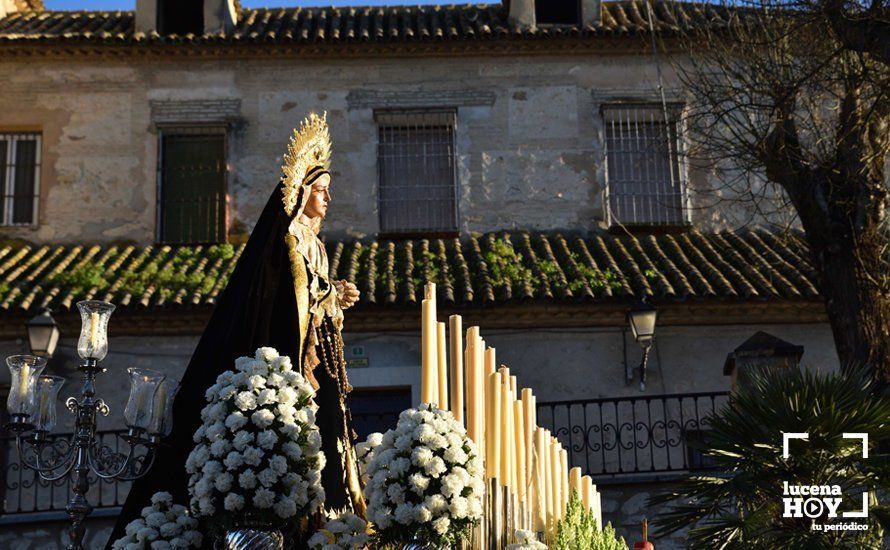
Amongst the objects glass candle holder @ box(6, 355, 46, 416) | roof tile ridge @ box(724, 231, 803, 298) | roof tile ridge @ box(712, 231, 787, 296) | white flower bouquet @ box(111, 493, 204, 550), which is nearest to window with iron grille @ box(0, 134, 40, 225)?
roof tile ridge @ box(712, 231, 787, 296)

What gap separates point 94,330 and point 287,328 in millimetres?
1058

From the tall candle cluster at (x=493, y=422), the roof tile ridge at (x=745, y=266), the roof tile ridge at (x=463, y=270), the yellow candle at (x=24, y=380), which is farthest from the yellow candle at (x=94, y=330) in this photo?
the roof tile ridge at (x=745, y=266)

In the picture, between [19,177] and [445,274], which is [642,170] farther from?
[19,177]

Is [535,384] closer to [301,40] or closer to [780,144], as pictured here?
[780,144]

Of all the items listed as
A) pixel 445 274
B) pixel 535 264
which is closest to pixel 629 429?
pixel 535 264

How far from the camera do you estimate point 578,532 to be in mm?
7898

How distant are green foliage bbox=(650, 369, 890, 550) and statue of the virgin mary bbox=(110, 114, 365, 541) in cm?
211

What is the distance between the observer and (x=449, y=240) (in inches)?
698

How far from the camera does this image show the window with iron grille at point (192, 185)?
18.0 meters

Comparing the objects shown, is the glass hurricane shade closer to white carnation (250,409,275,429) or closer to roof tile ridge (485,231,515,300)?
roof tile ridge (485,231,515,300)

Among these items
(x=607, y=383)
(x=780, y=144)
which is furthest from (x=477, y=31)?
(x=780, y=144)

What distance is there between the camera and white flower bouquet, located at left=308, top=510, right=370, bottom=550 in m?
6.59

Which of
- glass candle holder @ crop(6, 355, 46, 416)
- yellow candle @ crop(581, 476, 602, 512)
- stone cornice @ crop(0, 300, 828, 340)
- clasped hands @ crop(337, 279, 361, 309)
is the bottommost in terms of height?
yellow candle @ crop(581, 476, 602, 512)

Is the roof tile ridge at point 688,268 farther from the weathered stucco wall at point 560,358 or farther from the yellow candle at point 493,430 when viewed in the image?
the yellow candle at point 493,430
